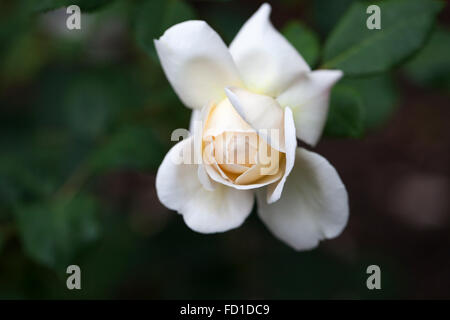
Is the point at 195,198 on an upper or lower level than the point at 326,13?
lower

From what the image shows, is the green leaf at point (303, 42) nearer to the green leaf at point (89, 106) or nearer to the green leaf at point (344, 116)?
the green leaf at point (344, 116)

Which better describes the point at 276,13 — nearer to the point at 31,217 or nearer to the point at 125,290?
the point at 125,290

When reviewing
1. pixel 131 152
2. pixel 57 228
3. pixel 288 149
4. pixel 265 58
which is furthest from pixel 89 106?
pixel 288 149

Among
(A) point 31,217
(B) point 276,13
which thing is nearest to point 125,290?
(A) point 31,217

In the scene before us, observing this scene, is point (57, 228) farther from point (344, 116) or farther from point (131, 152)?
point (344, 116)

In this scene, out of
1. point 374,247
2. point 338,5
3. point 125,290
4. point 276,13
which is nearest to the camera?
point 338,5
